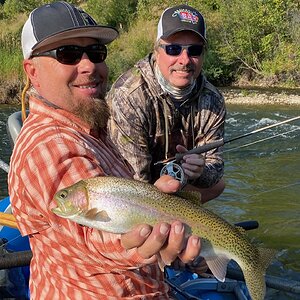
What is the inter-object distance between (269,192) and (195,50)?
228 inches

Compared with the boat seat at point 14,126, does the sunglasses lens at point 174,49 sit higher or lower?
higher

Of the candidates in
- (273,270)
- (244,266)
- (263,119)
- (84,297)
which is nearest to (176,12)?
(244,266)

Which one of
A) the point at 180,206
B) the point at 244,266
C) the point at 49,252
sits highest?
the point at 180,206

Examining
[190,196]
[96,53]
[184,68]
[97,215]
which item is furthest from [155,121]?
[97,215]

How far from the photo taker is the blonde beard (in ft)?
7.79

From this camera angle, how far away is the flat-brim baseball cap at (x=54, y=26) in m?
2.38

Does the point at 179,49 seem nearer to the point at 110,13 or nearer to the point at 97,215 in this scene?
the point at 97,215

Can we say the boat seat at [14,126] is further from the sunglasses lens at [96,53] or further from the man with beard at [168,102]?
the sunglasses lens at [96,53]

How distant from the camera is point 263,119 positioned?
1722 cm

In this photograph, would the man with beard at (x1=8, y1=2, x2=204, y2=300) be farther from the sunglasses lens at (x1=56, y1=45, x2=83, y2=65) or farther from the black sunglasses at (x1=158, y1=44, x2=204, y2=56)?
the black sunglasses at (x1=158, y1=44, x2=204, y2=56)

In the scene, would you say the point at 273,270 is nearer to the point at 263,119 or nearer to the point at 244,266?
the point at 244,266

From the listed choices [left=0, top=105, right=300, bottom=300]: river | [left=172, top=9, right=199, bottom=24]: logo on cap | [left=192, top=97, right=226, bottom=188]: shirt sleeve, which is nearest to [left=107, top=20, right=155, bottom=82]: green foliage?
[left=0, top=105, right=300, bottom=300]: river

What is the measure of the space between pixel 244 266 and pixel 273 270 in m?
3.84

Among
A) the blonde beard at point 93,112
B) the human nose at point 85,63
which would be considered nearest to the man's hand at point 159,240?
the blonde beard at point 93,112
